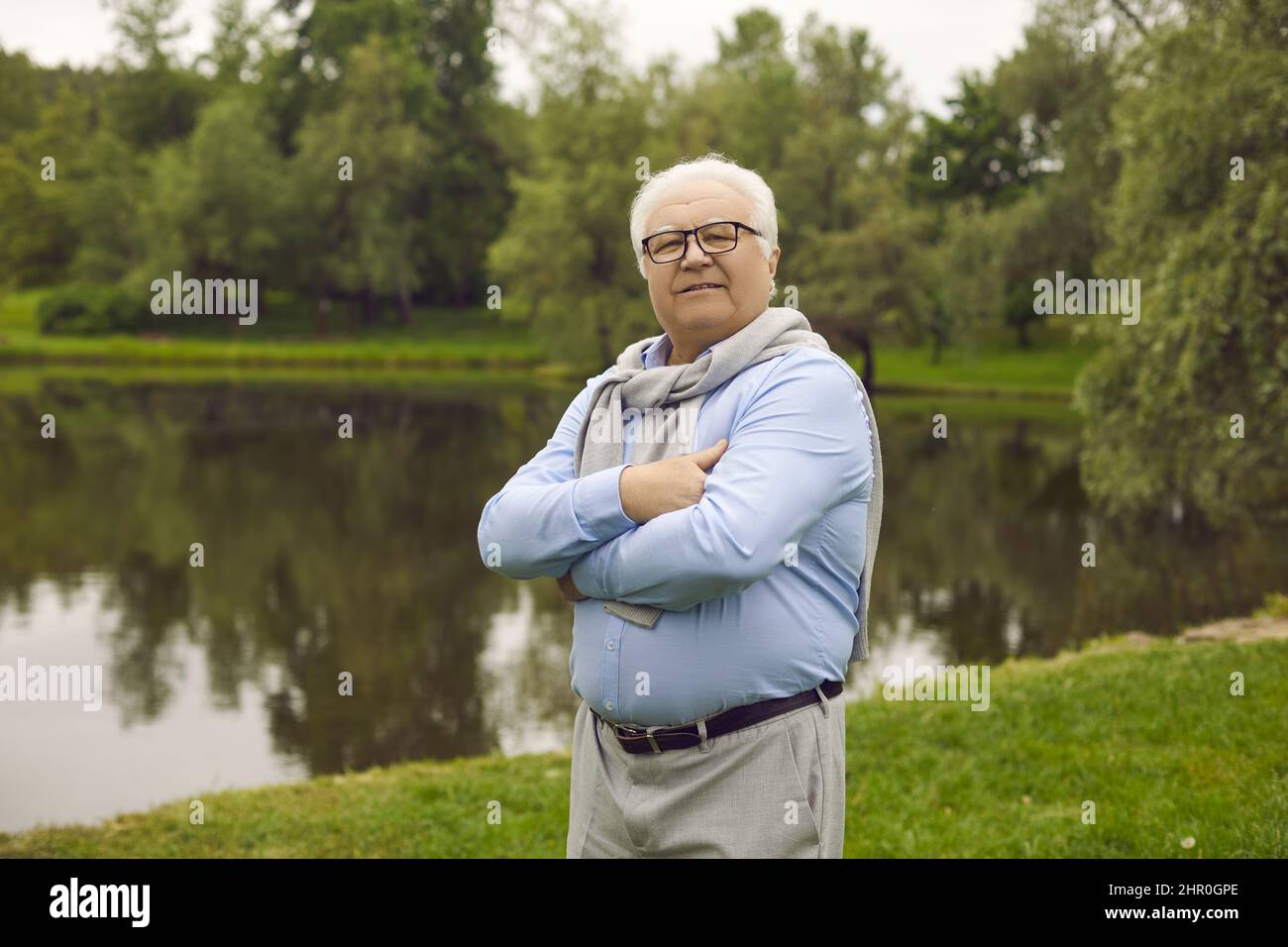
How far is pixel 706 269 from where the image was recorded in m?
2.93

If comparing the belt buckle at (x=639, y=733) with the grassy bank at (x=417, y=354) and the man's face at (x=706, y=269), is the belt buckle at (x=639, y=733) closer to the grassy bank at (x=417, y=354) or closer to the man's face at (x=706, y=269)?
the man's face at (x=706, y=269)

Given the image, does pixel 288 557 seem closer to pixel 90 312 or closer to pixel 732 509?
pixel 732 509

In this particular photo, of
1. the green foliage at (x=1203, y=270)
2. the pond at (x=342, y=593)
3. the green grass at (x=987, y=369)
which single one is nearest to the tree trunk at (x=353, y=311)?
the green grass at (x=987, y=369)

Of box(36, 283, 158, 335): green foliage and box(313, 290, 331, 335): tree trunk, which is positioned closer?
box(36, 283, 158, 335): green foliage

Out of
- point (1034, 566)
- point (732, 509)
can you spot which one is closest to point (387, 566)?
point (1034, 566)

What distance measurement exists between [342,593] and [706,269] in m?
12.1

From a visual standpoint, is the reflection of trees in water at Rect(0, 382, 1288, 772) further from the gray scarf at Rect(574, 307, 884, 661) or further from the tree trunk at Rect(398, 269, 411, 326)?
the tree trunk at Rect(398, 269, 411, 326)

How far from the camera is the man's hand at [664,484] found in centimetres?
279

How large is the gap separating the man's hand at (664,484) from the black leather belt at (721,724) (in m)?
0.48

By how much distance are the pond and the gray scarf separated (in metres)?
5.99

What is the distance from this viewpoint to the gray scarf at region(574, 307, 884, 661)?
9.50 feet

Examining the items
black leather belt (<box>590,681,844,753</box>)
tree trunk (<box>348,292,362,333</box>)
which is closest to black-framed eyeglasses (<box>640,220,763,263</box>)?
black leather belt (<box>590,681,844,753</box>)

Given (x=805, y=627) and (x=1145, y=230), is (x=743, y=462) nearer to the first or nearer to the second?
(x=805, y=627)
